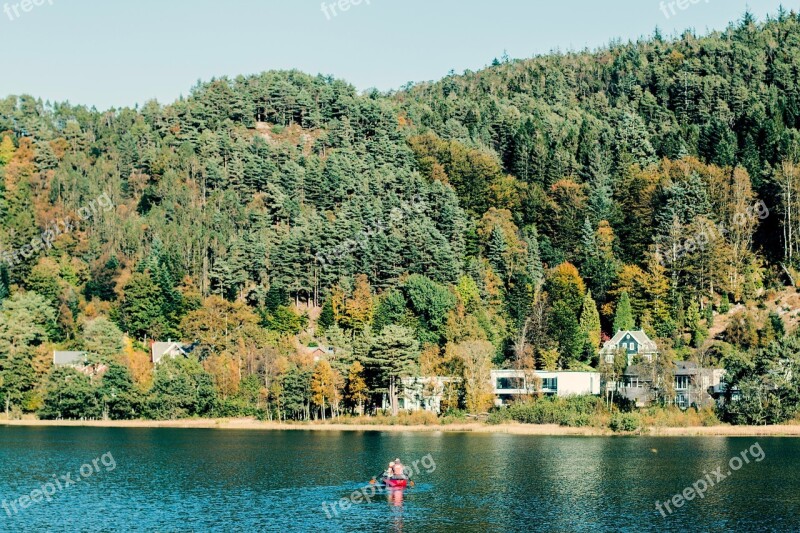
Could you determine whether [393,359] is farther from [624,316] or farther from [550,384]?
[624,316]

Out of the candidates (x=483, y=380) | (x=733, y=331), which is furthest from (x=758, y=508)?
(x=733, y=331)

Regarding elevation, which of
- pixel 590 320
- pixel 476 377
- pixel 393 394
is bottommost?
pixel 393 394

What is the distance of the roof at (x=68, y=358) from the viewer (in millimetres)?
131750

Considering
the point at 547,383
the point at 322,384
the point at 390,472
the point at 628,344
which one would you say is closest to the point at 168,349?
the point at 322,384

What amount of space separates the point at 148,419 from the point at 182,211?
57353 mm

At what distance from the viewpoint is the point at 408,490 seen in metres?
67.1

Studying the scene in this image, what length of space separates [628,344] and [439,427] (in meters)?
38.8

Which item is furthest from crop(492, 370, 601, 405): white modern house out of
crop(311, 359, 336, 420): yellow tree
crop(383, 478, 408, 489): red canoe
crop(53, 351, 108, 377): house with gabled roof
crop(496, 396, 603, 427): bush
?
crop(383, 478, 408, 489): red canoe

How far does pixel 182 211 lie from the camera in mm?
172125

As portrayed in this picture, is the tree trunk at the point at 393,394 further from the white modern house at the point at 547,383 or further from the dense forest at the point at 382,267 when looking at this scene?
the white modern house at the point at 547,383

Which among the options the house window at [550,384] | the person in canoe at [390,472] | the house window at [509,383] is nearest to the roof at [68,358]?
the house window at [509,383]

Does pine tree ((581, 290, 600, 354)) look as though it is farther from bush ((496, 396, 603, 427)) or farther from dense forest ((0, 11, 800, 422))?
bush ((496, 396, 603, 427))

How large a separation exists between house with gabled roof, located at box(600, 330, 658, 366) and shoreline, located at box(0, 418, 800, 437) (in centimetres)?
2425

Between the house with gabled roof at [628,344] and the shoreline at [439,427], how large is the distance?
24.3 meters
